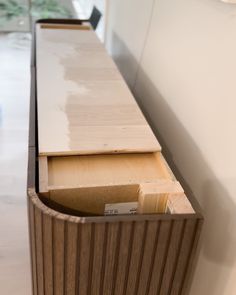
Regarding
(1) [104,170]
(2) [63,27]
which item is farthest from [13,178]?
(1) [104,170]

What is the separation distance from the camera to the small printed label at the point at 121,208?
76 centimetres

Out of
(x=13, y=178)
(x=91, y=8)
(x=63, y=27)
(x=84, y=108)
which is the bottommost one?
(x=13, y=178)

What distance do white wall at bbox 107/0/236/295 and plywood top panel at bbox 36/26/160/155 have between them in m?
0.17

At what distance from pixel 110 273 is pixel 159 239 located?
14cm

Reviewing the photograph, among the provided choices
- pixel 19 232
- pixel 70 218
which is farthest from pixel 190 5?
pixel 19 232

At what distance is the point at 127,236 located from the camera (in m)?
0.68

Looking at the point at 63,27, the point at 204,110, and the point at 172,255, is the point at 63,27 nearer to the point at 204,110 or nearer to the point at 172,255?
the point at 204,110

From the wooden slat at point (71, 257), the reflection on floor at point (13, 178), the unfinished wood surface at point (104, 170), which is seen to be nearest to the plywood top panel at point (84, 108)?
the unfinished wood surface at point (104, 170)

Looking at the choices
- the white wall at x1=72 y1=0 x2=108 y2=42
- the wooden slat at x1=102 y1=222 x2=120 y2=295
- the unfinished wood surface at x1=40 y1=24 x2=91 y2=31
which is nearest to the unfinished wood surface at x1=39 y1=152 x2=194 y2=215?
the wooden slat at x1=102 y1=222 x2=120 y2=295

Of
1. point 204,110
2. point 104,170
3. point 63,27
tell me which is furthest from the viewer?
point 63,27

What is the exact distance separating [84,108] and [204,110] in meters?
0.37

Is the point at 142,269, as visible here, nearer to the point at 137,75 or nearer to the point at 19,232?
the point at 19,232

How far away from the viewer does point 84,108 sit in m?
1.04

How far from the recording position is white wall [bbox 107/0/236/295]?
33.1 inches
